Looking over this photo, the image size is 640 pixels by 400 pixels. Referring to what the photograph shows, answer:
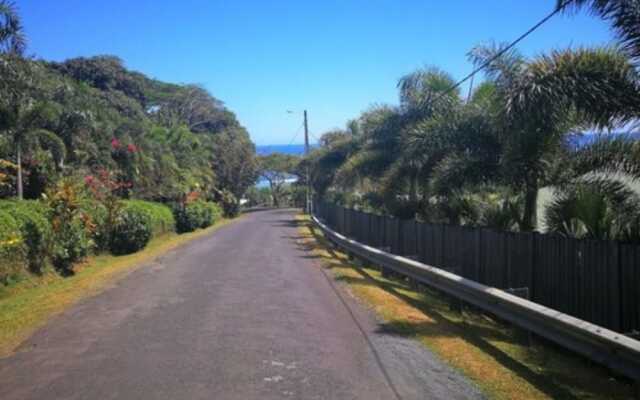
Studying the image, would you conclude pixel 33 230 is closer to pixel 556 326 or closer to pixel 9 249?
pixel 9 249

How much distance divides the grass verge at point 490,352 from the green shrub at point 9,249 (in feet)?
23.7

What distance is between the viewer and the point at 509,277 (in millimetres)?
10594

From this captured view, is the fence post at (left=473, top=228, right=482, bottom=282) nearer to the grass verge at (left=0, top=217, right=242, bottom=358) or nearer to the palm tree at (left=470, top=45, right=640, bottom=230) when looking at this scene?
the palm tree at (left=470, top=45, right=640, bottom=230)

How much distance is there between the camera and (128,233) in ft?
74.3

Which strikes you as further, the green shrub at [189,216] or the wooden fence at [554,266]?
the green shrub at [189,216]

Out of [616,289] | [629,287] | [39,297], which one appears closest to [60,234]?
[39,297]

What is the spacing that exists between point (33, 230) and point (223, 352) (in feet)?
32.2

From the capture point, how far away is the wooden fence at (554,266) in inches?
312

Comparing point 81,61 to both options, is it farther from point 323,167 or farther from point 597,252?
point 597,252

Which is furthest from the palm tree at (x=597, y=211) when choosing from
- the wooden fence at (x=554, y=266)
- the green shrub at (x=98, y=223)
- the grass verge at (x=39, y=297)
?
the green shrub at (x=98, y=223)

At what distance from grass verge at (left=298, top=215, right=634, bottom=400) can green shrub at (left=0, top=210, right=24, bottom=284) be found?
23.7 ft

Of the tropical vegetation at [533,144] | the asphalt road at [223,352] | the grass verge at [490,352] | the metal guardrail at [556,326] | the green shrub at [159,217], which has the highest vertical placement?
the tropical vegetation at [533,144]

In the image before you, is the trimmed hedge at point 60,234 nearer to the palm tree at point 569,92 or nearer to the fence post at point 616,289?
the palm tree at point 569,92

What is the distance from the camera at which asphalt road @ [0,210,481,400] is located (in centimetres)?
574
